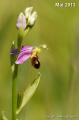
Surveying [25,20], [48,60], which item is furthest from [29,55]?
[48,60]

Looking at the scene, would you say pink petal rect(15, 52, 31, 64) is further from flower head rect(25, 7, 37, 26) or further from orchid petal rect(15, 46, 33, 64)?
flower head rect(25, 7, 37, 26)

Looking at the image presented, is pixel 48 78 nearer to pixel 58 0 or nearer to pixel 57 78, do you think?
pixel 57 78

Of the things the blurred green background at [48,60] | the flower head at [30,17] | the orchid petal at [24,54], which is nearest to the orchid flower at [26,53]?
the orchid petal at [24,54]

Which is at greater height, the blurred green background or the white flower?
the white flower

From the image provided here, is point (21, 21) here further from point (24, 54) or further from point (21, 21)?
point (24, 54)

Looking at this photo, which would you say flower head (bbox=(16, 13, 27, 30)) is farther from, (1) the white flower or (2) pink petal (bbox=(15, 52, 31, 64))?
(2) pink petal (bbox=(15, 52, 31, 64))

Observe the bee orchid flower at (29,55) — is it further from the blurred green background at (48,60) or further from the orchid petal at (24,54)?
the blurred green background at (48,60)

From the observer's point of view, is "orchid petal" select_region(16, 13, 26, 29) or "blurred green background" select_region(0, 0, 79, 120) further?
"blurred green background" select_region(0, 0, 79, 120)

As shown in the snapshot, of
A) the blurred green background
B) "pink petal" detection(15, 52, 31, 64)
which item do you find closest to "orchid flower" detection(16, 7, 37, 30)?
"pink petal" detection(15, 52, 31, 64)

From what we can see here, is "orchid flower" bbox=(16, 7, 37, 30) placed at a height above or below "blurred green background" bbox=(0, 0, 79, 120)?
above

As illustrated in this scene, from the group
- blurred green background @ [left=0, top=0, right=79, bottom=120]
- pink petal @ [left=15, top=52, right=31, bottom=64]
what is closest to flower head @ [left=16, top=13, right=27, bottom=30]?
pink petal @ [left=15, top=52, right=31, bottom=64]
